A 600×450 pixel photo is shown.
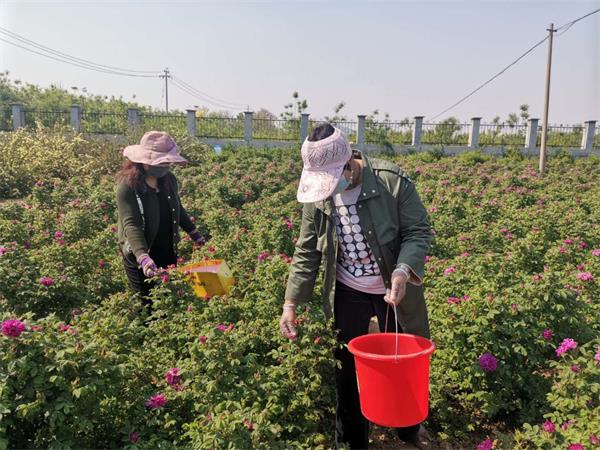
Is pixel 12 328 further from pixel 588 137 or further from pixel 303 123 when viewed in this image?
pixel 588 137

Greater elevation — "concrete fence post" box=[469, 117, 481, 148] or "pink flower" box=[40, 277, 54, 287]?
"concrete fence post" box=[469, 117, 481, 148]

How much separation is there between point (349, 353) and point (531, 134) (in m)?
24.6

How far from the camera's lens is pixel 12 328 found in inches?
81.0

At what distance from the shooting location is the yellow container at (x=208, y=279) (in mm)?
3533

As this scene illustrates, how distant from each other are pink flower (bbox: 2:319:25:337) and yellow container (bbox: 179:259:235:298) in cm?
149

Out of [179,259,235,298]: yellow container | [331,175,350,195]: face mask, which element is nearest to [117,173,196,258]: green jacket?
[179,259,235,298]: yellow container

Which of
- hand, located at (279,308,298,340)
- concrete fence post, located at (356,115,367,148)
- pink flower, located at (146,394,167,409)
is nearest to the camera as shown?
pink flower, located at (146,394,167,409)

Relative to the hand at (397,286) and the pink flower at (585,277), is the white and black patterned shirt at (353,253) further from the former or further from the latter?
the pink flower at (585,277)

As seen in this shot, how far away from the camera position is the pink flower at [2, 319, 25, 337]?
2045 millimetres

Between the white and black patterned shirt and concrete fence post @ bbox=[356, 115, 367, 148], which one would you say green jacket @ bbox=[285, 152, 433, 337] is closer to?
the white and black patterned shirt

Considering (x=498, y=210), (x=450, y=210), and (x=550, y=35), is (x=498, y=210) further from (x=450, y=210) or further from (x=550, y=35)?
(x=550, y=35)

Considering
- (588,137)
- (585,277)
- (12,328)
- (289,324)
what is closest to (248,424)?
(289,324)

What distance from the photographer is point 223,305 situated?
3250 mm

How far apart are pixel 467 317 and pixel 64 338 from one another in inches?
87.2
